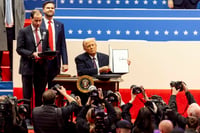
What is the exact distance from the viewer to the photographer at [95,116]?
8719 millimetres

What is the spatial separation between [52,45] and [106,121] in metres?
2.96

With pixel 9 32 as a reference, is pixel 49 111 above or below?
below

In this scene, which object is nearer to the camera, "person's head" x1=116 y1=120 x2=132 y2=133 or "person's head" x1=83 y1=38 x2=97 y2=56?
"person's head" x1=116 y1=120 x2=132 y2=133

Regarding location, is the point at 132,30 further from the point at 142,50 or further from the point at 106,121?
the point at 106,121

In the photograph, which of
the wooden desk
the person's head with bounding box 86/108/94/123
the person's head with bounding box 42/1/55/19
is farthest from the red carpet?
the person's head with bounding box 86/108/94/123

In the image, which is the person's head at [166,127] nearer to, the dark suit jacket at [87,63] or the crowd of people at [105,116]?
the crowd of people at [105,116]

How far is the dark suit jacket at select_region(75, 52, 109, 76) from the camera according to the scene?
11.7 metres

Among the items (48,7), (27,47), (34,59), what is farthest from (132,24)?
(34,59)

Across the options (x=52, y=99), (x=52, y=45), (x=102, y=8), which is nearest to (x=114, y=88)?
(x=52, y=45)

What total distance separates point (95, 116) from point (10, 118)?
104 centimetres

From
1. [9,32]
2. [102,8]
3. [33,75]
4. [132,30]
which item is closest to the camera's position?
[33,75]

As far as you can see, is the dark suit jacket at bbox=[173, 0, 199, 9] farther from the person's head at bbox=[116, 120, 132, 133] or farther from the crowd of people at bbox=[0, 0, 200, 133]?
the person's head at bbox=[116, 120, 132, 133]

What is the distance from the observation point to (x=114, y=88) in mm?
11344

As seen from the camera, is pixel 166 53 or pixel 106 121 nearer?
pixel 106 121
